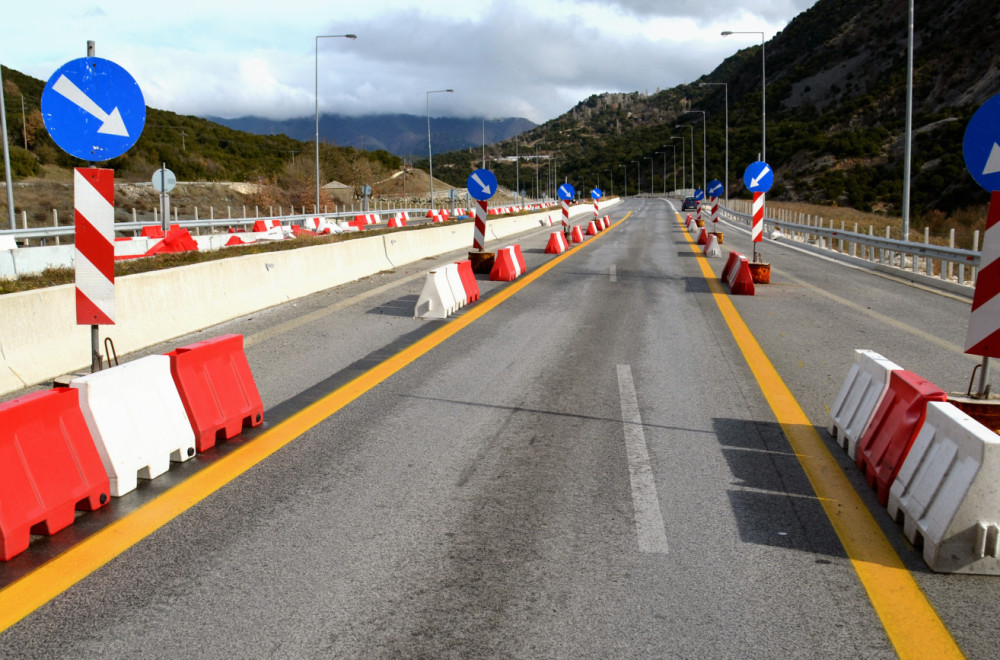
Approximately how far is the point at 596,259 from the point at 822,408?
56.2ft

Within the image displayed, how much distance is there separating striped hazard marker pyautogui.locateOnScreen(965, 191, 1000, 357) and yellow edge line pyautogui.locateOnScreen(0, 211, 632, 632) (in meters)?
4.90

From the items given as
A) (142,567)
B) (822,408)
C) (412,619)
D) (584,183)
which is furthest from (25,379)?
(584,183)

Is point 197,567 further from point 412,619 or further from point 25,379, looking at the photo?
point 25,379

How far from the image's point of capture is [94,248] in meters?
7.01

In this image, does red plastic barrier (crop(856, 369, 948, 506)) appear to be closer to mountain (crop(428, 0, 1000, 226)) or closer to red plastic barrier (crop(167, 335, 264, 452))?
red plastic barrier (crop(167, 335, 264, 452))

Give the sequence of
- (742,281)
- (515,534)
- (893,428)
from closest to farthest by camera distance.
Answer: (515,534)
(893,428)
(742,281)

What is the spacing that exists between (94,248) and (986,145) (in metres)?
6.75

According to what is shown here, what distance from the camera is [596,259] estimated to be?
24234 millimetres

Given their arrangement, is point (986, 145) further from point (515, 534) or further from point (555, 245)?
point (555, 245)

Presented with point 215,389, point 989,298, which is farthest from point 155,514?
point 989,298

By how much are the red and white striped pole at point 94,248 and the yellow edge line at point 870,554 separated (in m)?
5.44

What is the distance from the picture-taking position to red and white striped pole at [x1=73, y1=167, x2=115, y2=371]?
684 cm

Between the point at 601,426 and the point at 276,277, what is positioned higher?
the point at 276,277

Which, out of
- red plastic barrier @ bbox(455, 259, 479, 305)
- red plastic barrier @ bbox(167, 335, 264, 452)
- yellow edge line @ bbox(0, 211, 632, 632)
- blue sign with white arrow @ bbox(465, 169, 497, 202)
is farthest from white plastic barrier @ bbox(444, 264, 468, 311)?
red plastic barrier @ bbox(167, 335, 264, 452)
